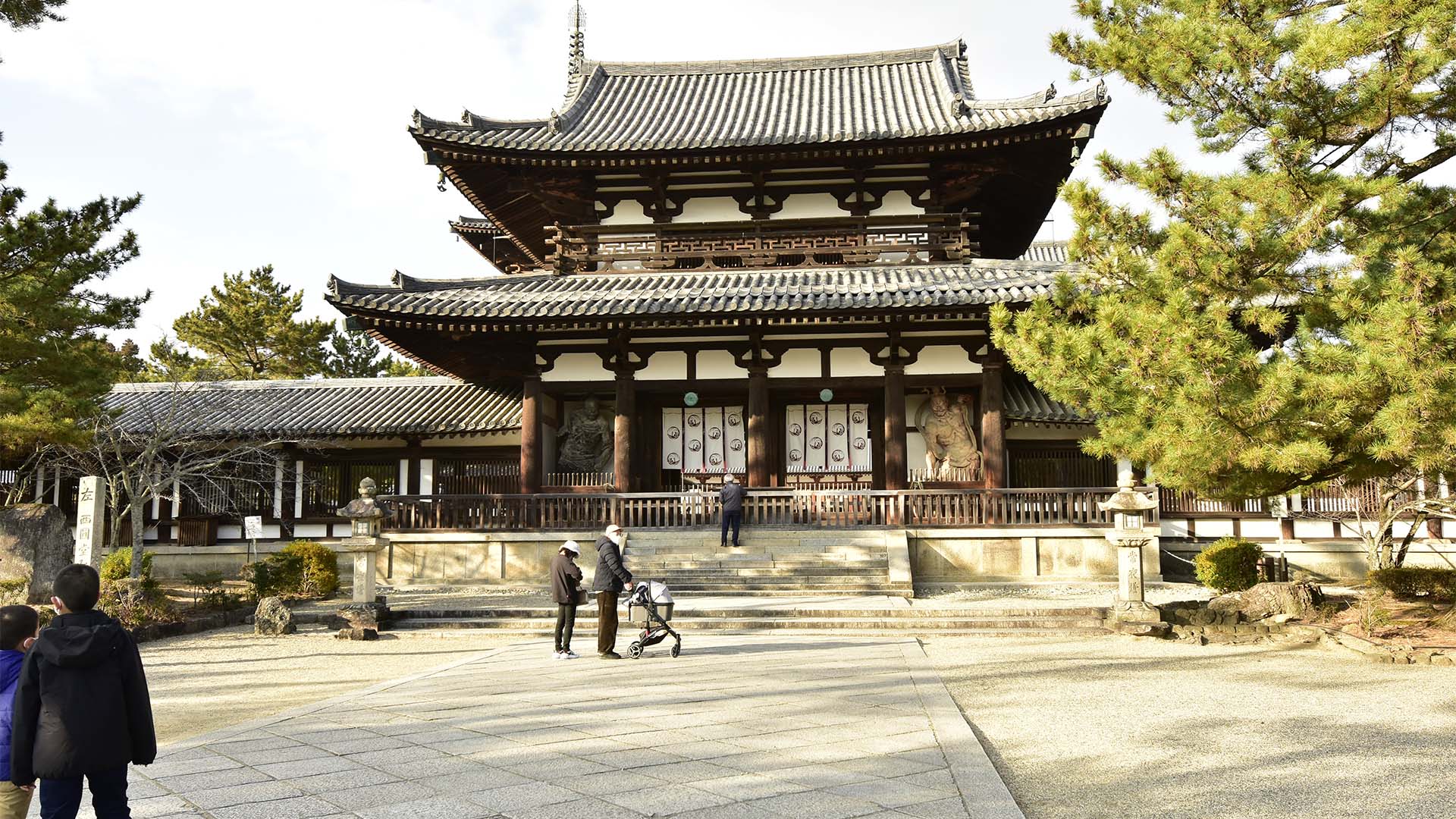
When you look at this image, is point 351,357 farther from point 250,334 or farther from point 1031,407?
point 1031,407

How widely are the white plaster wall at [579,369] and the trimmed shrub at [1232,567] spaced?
37.5ft

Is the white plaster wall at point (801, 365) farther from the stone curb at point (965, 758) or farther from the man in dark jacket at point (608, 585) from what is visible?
the stone curb at point (965, 758)

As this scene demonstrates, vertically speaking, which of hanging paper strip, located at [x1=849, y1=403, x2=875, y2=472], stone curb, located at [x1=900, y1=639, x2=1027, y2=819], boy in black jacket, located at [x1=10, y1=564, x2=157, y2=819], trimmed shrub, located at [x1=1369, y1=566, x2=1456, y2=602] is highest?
hanging paper strip, located at [x1=849, y1=403, x2=875, y2=472]

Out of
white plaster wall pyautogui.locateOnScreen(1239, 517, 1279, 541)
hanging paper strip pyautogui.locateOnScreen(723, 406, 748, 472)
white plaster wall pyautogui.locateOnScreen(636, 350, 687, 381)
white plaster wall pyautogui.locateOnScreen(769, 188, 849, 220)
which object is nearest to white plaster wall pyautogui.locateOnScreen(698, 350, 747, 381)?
white plaster wall pyautogui.locateOnScreen(636, 350, 687, 381)

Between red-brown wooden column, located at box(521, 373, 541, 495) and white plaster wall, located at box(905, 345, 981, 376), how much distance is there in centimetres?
737

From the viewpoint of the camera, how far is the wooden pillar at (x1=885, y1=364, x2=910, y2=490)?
17.8 meters

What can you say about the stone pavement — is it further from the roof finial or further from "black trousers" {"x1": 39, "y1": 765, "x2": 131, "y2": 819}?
the roof finial

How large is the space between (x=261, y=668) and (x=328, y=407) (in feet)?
40.4

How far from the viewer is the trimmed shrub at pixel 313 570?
17.0 m

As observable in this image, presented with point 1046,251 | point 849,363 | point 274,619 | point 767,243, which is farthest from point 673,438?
point 1046,251

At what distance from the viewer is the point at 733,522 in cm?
1656

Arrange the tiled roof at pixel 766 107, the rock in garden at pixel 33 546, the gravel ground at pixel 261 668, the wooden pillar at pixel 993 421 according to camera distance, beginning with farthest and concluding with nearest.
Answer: the tiled roof at pixel 766 107 < the wooden pillar at pixel 993 421 < the rock in garden at pixel 33 546 < the gravel ground at pixel 261 668

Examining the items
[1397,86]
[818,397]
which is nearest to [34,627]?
[1397,86]

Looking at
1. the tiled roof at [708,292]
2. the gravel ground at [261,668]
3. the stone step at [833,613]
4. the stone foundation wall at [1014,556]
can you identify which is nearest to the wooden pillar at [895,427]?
the stone foundation wall at [1014,556]
